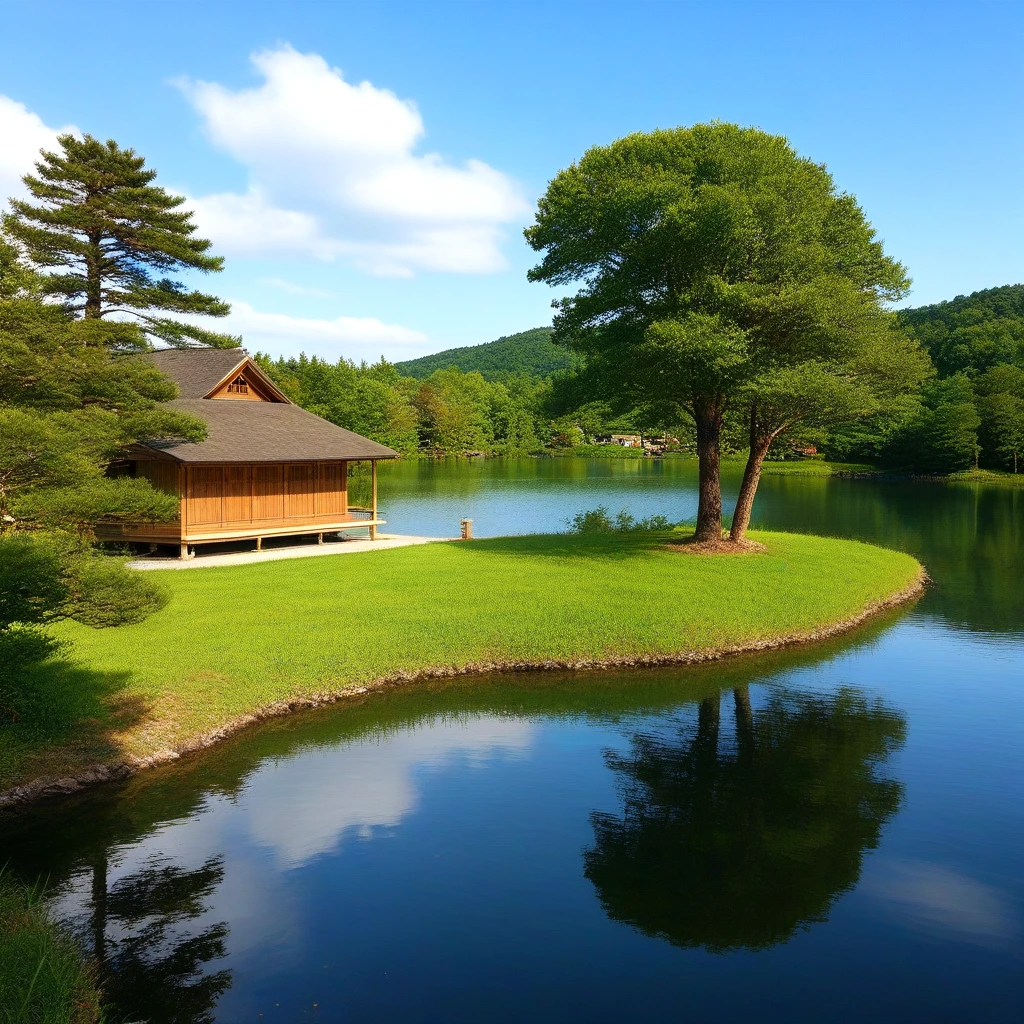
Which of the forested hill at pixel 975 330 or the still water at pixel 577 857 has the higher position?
the forested hill at pixel 975 330

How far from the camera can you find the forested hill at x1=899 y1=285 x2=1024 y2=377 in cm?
9125

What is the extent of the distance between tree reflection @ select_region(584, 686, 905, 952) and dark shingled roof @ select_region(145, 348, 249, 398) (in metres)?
20.0

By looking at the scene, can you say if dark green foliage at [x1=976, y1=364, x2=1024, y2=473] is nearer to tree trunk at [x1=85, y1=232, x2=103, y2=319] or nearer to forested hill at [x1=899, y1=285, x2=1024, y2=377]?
forested hill at [x1=899, y1=285, x2=1024, y2=377]

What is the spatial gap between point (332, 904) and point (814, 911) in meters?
4.90

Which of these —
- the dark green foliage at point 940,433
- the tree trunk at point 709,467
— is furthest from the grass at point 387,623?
the dark green foliage at point 940,433

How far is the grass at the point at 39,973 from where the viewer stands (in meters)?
6.28

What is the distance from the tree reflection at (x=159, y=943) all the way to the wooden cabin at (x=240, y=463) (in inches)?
614

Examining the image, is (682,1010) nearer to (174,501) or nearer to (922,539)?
(174,501)

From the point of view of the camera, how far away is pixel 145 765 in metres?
11.6

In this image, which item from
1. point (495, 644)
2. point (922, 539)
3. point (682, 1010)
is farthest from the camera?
point (922, 539)

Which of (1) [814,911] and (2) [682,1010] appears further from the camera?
(1) [814,911]

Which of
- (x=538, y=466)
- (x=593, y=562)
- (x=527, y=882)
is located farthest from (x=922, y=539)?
(x=538, y=466)

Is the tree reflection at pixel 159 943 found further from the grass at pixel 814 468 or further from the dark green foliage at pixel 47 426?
the grass at pixel 814 468

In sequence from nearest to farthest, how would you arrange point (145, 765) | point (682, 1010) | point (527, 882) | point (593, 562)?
point (682, 1010) → point (527, 882) → point (145, 765) → point (593, 562)
